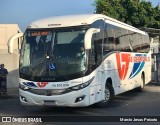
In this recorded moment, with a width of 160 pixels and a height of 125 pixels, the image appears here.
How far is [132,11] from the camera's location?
46.5 meters

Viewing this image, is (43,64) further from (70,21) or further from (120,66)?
(120,66)

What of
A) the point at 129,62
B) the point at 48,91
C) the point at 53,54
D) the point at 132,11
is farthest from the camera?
the point at 132,11

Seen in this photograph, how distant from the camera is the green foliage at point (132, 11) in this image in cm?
4591

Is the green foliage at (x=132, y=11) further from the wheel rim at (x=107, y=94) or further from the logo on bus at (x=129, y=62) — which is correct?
the wheel rim at (x=107, y=94)

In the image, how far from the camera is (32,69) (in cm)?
1268

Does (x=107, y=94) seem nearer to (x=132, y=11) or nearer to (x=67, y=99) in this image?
(x=67, y=99)

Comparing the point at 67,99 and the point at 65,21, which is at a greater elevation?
the point at 65,21

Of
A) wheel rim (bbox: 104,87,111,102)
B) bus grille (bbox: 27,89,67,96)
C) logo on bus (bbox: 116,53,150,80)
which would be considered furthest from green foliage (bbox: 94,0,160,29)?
bus grille (bbox: 27,89,67,96)

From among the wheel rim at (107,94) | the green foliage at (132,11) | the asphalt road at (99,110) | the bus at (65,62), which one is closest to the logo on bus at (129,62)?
the asphalt road at (99,110)

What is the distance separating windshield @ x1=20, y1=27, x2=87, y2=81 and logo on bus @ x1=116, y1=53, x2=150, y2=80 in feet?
11.6

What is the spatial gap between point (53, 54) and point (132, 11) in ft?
115

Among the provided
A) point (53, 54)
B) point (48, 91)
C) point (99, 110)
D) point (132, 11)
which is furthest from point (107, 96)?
point (132, 11)

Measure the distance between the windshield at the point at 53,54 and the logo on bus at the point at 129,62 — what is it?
3.52 meters

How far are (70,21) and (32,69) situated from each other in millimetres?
2012
